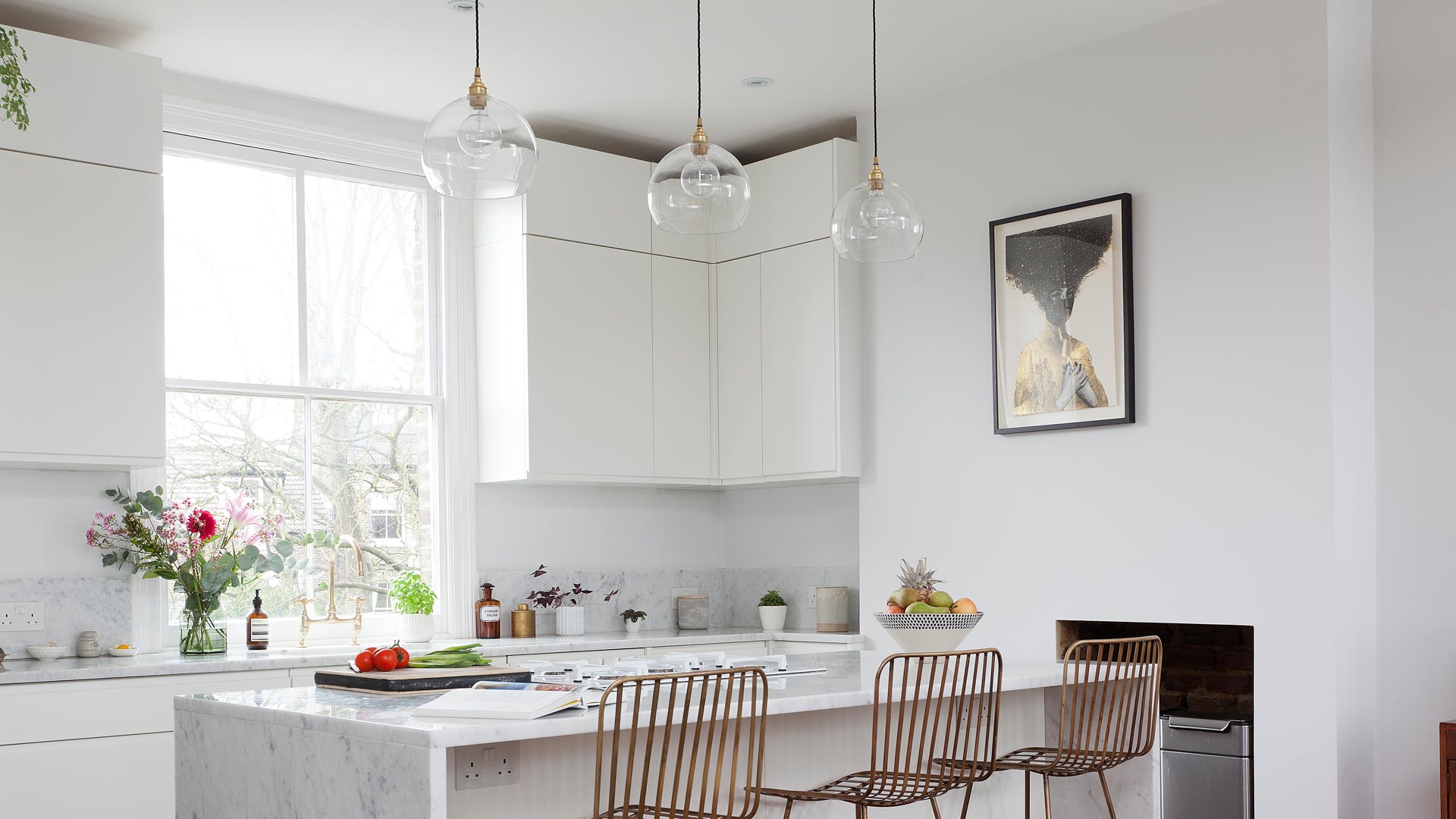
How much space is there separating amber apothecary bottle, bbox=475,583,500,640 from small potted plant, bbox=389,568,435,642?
0.24 m

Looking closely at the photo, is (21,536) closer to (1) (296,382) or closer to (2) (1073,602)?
(1) (296,382)

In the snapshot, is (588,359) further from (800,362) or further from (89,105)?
(89,105)

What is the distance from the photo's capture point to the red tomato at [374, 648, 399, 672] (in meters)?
2.90

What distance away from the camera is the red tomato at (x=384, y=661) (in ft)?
9.53

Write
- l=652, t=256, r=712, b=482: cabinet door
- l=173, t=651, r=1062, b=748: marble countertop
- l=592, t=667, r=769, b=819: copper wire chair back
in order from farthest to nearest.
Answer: l=652, t=256, r=712, b=482: cabinet door → l=592, t=667, r=769, b=819: copper wire chair back → l=173, t=651, r=1062, b=748: marble countertop

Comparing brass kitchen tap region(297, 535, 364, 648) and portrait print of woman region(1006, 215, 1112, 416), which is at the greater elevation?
portrait print of woman region(1006, 215, 1112, 416)

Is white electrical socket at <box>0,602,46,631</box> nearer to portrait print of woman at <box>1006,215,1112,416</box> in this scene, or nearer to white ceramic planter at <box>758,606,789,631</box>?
white ceramic planter at <box>758,606,789,631</box>

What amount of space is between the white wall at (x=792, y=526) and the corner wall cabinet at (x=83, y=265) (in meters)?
2.62

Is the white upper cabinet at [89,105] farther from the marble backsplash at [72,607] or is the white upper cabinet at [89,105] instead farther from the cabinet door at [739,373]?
the cabinet door at [739,373]

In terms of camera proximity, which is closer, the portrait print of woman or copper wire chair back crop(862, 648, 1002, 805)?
copper wire chair back crop(862, 648, 1002, 805)

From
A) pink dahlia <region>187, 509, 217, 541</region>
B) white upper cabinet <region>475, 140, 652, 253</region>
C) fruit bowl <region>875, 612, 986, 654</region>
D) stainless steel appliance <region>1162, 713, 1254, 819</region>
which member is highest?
white upper cabinet <region>475, 140, 652, 253</region>

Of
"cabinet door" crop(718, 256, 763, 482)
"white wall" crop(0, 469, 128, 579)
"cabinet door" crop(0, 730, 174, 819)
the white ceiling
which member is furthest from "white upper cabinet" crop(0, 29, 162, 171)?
"cabinet door" crop(718, 256, 763, 482)

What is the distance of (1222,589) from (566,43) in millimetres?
2691

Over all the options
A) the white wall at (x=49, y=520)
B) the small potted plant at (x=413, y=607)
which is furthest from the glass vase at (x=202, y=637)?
the small potted plant at (x=413, y=607)
